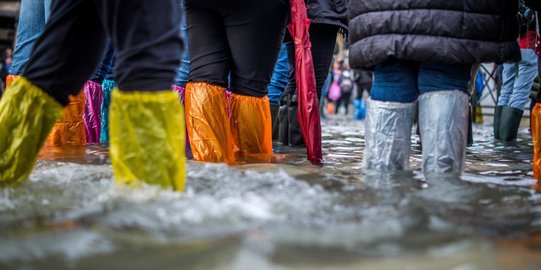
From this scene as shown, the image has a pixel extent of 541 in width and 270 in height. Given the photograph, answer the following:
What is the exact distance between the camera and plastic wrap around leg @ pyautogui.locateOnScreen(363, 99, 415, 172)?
2363 millimetres

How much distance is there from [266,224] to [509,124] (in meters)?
4.23

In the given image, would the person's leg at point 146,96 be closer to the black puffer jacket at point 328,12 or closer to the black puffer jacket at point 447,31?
the black puffer jacket at point 447,31

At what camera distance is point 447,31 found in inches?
87.0

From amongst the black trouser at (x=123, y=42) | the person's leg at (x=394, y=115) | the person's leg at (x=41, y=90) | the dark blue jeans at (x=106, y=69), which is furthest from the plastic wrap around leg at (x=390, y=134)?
the dark blue jeans at (x=106, y=69)

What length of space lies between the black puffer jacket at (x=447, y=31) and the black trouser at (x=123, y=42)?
901 millimetres

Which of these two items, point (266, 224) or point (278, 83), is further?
point (278, 83)

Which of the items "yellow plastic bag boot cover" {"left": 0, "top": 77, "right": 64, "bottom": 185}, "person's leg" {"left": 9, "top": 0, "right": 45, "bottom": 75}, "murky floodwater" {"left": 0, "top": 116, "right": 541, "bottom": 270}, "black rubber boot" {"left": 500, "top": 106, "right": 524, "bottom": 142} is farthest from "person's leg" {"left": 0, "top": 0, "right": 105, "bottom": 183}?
"black rubber boot" {"left": 500, "top": 106, "right": 524, "bottom": 142}

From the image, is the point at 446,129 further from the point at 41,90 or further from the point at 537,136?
the point at 41,90

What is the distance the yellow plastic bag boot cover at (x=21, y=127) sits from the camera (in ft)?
6.20

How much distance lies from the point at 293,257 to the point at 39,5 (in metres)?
2.80

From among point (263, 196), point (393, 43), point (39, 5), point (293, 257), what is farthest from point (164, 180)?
point (39, 5)

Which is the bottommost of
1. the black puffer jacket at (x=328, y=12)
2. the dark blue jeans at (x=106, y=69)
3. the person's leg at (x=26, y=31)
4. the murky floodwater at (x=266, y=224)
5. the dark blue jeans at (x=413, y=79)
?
the murky floodwater at (x=266, y=224)

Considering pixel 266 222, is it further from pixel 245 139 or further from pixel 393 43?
pixel 245 139

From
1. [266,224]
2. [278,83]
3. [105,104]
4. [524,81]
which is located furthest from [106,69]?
[524,81]
